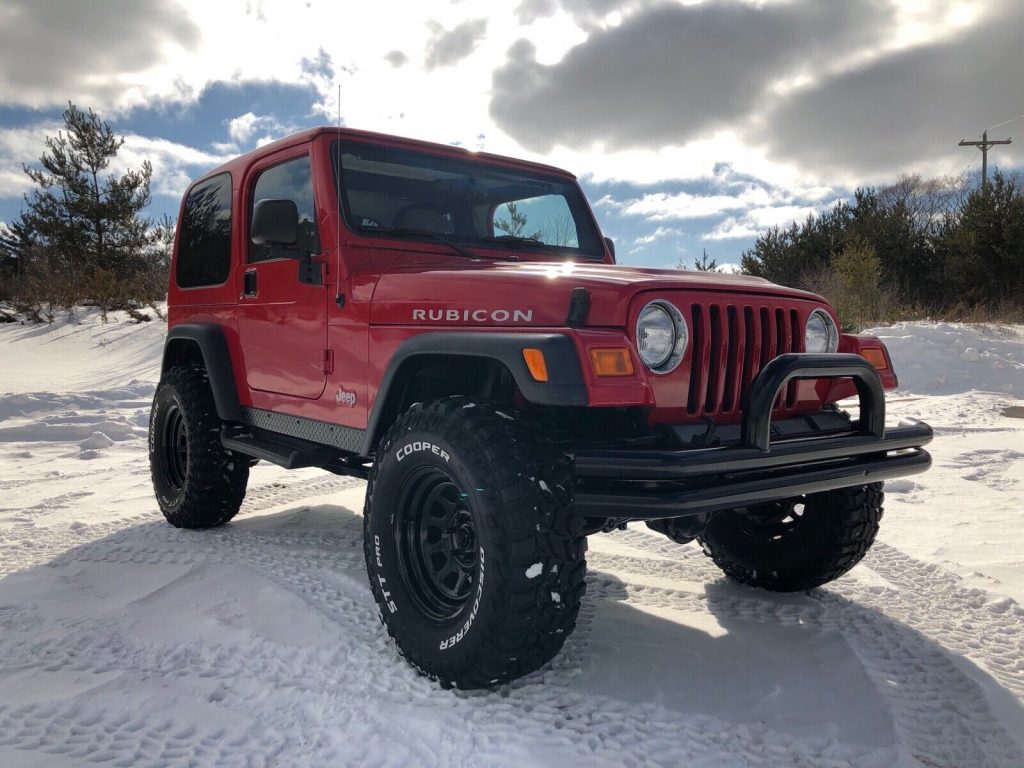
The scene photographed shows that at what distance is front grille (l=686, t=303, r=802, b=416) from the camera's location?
2.42 meters

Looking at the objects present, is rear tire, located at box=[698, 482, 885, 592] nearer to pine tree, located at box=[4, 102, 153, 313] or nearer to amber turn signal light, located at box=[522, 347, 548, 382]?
amber turn signal light, located at box=[522, 347, 548, 382]

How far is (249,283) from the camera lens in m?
3.89

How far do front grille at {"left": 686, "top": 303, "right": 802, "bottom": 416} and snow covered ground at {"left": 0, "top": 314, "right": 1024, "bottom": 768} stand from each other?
95 centimetres

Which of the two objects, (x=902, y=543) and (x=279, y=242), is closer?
(x=279, y=242)

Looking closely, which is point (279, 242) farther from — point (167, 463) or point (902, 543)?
point (902, 543)

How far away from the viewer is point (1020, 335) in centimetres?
1423

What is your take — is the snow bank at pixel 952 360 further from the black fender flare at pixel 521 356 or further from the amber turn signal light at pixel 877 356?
the black fender flare at pixel 521 356

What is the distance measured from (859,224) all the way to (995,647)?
75.7 ft

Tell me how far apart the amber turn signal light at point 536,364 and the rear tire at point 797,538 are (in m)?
1.55

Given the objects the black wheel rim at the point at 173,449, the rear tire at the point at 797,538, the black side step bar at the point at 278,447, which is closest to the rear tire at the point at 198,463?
the black wheel rim at the point at 173,449

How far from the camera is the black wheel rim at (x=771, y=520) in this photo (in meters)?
3.33

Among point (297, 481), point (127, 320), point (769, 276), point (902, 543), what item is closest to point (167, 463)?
point (297, 481)

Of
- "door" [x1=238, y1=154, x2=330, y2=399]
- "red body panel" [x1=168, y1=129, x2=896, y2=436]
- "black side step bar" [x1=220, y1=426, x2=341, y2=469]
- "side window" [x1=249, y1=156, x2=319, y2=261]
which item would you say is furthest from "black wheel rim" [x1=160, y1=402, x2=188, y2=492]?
"side window" [x1=249, y1=156, x2=319, y2=261]

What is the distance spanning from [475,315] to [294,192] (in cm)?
153
